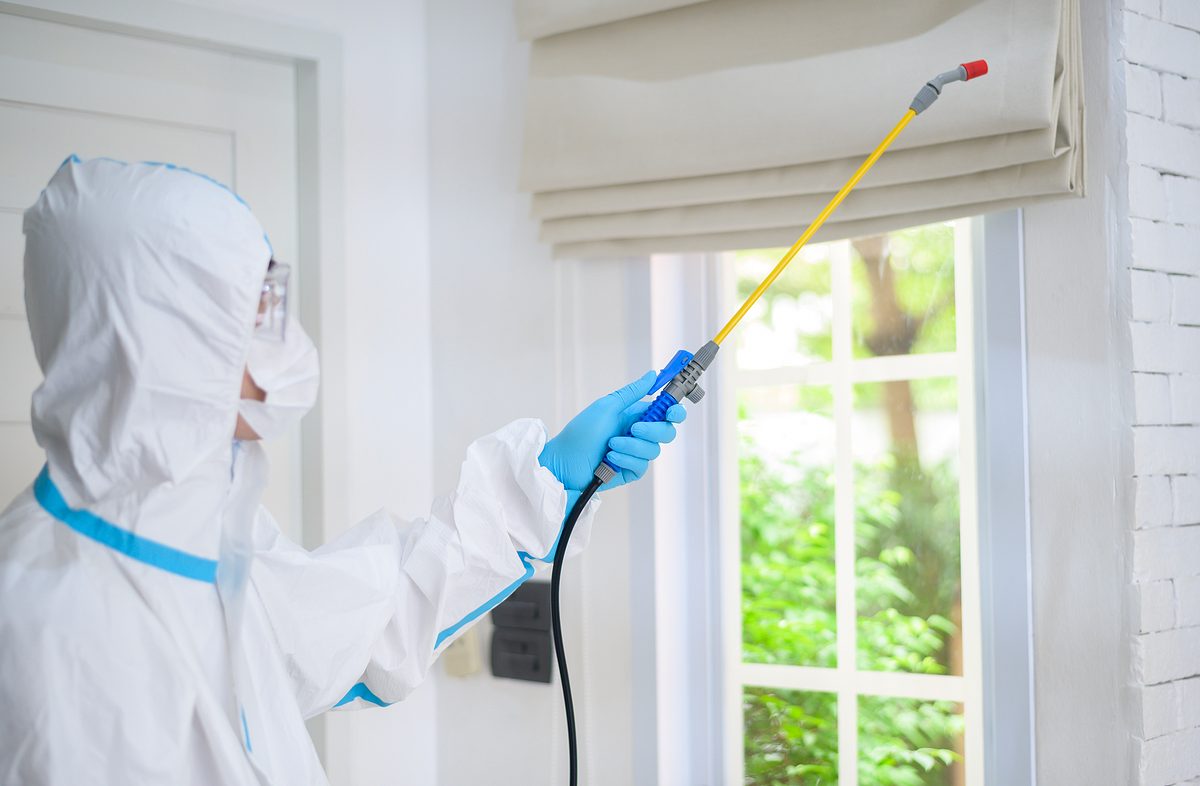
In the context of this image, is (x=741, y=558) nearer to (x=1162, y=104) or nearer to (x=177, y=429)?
(x=1162, y=104)

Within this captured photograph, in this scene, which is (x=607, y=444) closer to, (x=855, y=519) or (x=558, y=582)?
(x=558, y=582)

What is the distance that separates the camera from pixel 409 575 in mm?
1234

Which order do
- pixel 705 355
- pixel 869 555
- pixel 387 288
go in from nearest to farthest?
pixel 705 355 → pixel 869 555 → pixel 387 288

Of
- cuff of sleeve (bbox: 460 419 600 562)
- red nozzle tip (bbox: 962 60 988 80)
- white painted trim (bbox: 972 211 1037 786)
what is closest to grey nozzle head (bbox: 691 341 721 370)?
cuff of sleeve (bbox: 460 419 600 562)

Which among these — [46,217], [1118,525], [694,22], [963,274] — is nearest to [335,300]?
[694,22]

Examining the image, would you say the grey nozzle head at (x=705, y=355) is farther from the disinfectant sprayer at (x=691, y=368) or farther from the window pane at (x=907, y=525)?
the window pane at (x=907, y=525)

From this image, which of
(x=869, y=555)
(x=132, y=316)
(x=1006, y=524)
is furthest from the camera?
(x=869, y=555)

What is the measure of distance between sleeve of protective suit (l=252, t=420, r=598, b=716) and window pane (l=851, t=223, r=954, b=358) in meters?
0.61

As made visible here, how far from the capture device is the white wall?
1.93 metres

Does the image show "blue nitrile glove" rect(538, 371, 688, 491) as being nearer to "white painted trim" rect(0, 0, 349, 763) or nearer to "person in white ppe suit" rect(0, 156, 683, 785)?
"person in white ppe suit" rect(0, 156, 683, 785)

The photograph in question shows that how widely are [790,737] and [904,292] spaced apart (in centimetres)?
77

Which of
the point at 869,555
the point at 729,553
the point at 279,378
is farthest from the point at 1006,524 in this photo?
the point at 279,378

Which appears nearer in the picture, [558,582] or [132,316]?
[132,316]

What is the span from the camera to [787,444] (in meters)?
1.73
